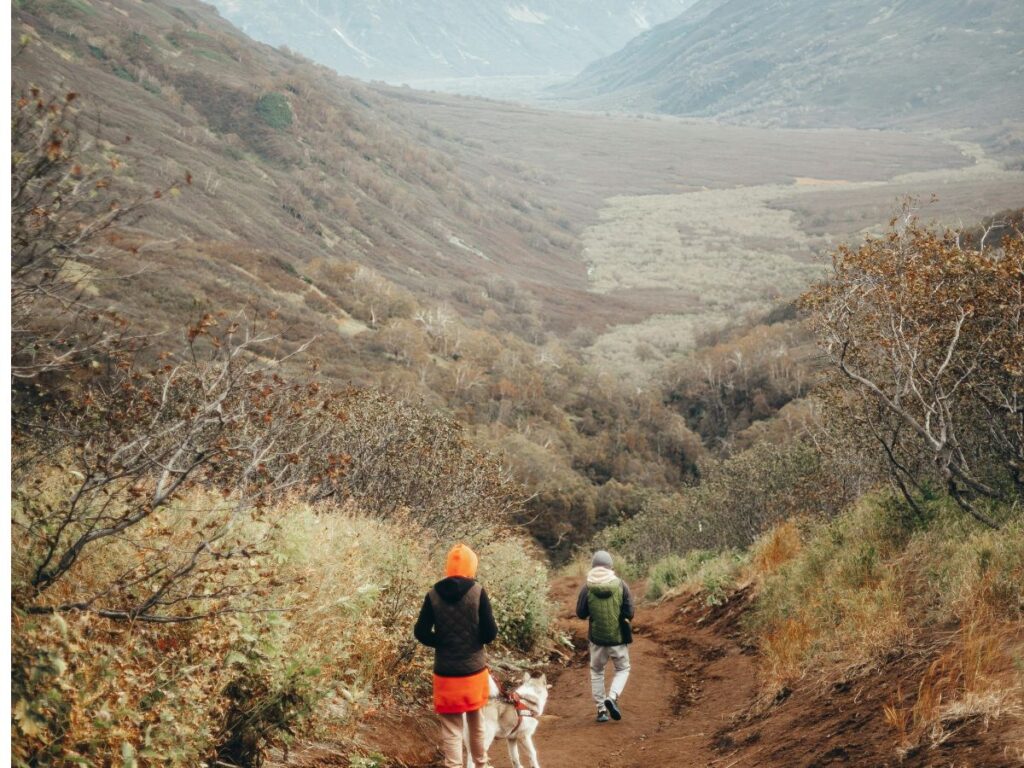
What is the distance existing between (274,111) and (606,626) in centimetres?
8084

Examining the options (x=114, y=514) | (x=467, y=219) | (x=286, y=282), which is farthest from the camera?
(x=467, y=219)

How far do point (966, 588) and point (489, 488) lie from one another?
26.5 feet

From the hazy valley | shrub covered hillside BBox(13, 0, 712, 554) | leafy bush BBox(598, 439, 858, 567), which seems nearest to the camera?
the hazy valley

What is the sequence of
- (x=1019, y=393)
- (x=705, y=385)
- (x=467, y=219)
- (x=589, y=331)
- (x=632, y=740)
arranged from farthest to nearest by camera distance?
(x=467, y=219), (x=589, y=331), (x=705, y=385), (x=1019, y=393), (x=632, y=740)

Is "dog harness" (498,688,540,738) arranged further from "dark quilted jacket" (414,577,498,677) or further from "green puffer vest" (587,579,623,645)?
"green puffer vest" (587,579,623,645)

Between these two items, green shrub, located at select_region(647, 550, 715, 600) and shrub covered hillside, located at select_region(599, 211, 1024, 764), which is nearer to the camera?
shrub covered hillside, located at select_region(599, 211, 1024, 764)

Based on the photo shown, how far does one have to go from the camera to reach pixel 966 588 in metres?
6.29

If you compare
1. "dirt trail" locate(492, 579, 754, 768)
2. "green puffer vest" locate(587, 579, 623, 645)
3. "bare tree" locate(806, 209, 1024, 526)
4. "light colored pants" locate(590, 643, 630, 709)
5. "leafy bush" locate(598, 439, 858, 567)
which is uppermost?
"bare tree" locate(806, 209, 1024, 526)

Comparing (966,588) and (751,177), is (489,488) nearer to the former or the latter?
(966,588)

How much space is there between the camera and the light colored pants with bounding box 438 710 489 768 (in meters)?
5.42

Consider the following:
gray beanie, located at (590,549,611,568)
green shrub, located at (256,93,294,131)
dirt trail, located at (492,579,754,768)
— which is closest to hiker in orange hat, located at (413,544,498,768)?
dirt trail, located at (492,579,754,768)

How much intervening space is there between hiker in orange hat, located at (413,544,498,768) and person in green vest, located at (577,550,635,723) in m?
2.60

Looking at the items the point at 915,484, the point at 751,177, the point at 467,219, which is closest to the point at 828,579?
the point at 915,484

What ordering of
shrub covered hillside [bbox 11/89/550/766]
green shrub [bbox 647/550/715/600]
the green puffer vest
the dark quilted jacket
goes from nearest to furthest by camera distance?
shrub covered hillside [bbox 11/89/550/766] → the dark quilted jacket → the green puffer vest → green shrub [bbox 647/550/715/600]
